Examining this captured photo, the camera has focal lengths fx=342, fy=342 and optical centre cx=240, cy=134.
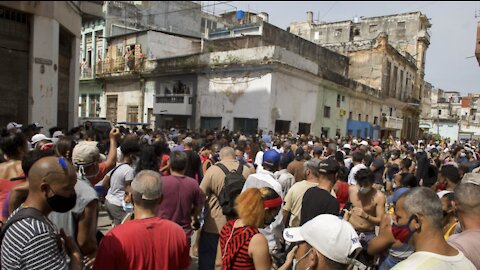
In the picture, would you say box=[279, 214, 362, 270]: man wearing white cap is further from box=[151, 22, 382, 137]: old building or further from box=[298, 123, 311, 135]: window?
box=[298, 123, 311, 135]: window

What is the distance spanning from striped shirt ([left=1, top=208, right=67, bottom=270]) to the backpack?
4.87 feet

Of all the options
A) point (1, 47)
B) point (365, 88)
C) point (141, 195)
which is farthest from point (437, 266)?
point (365, 88)

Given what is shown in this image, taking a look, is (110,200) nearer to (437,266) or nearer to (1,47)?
(437,266)

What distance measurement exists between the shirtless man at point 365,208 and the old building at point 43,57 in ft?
10.6

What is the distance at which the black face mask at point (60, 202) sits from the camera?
74.0 inches

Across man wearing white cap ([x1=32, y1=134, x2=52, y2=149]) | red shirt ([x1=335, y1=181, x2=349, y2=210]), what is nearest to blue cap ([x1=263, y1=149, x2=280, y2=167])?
red shirt ([x1=335, y1=181, x2=349, y2=210])

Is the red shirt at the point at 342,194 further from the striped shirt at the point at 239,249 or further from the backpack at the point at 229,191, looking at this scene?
the striped shirt at the point at 239,249

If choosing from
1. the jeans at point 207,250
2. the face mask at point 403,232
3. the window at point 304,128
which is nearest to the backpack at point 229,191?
the jeans at point 207,250

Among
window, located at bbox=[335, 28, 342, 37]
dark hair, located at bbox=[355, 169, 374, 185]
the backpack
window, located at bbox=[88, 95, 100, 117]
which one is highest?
window, located at bbox=[335, 28, 342, 37]

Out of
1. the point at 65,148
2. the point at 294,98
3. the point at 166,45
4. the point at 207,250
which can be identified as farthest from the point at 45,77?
the point at 166,45

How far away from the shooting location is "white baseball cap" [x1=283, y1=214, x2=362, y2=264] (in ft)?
6.66

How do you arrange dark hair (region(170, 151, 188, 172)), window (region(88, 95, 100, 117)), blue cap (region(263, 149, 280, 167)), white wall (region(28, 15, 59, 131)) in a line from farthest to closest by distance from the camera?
window (region(88, 95, 100, 117))
blue cap (region(263, 149, 280, 167))
dark hair (region(170, 151, 188, 172))
white wall (region(28, 15, 59, 131))

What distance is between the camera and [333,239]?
2.04 meters

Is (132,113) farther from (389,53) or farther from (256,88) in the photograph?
(389,53)
